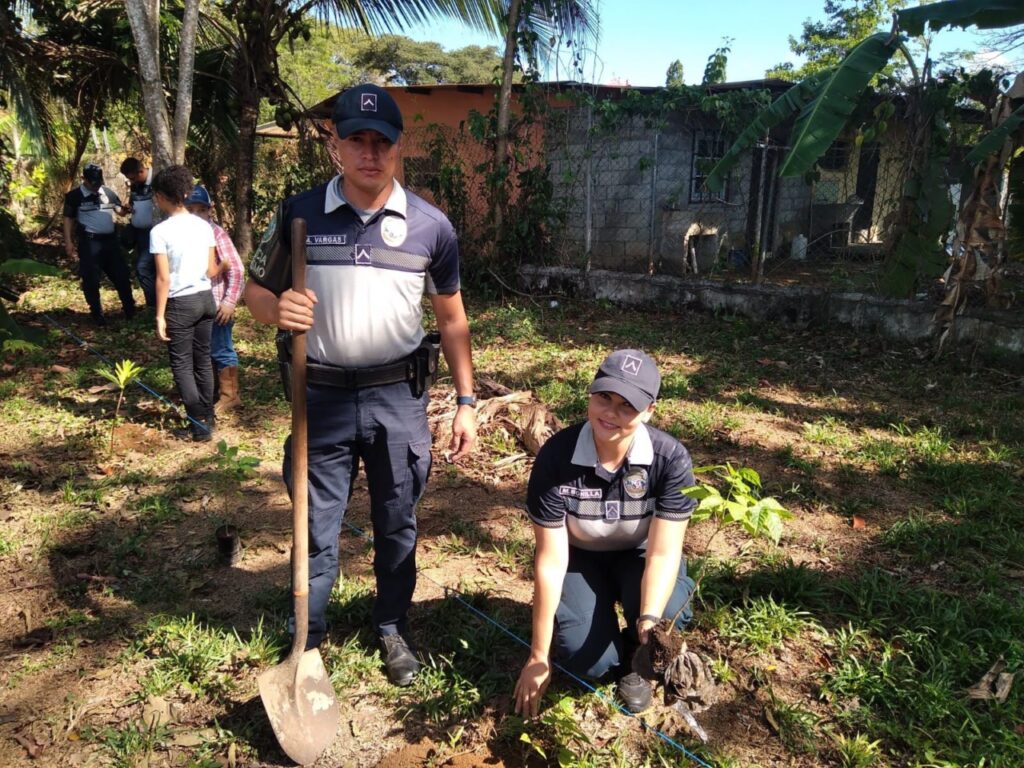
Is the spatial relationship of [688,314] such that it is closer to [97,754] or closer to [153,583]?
[153,583]

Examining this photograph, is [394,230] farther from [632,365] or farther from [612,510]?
[612,510]

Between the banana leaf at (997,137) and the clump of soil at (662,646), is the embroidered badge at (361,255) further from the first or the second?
the banana leaf at (997,137)

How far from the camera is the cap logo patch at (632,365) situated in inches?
87.9

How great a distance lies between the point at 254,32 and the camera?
8.46 meters

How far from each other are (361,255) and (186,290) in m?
2.88

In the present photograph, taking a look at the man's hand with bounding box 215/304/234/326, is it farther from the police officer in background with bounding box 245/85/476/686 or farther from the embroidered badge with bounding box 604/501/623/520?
the embroidered badge with bounding box 604/501/623/520

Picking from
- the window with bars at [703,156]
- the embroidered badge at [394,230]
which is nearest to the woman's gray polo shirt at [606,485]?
the embroidered badge at [394,230]

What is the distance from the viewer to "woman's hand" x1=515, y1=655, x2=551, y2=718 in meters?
2.34

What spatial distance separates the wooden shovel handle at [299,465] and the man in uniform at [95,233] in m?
6.76

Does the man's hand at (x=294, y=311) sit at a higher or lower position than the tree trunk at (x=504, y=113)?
lower

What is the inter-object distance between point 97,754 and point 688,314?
24.1ft

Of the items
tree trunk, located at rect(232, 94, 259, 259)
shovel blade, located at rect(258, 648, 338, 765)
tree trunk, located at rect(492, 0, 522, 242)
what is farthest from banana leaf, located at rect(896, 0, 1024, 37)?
tree trunk, located at rect(232, 94, 259, 259)

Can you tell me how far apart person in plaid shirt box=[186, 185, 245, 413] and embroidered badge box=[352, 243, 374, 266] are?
9.33 ft

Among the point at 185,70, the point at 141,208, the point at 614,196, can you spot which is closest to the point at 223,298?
the point at 185,70
